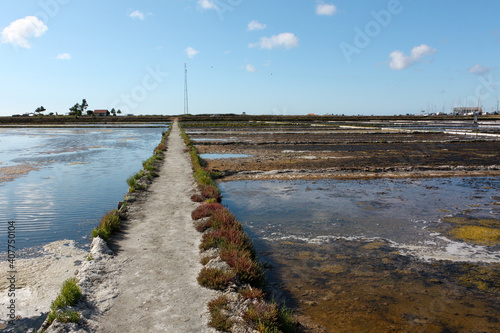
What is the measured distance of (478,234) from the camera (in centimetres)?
991

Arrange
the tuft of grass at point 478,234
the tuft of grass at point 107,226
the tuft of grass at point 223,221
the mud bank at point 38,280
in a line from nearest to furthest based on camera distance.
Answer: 1. the mud bank at point 38,280
2. the tuft of grass at point 107,226
3. the tuft of grass at point 223,221
4. the tuft of grass at point 478,234

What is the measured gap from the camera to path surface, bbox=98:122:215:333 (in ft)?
16.7

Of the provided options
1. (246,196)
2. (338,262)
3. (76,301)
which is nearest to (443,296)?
(338,262)

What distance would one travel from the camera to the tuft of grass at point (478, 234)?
9.38 m

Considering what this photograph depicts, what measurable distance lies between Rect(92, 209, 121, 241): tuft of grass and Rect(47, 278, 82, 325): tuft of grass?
226 cm

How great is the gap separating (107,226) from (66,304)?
3.41m

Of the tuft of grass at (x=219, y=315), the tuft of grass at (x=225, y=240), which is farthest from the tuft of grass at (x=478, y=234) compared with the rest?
the tuft of grass at (x=219, y=315)

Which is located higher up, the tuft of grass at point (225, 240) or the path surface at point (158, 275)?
the tuft of grass at point (225, 240)

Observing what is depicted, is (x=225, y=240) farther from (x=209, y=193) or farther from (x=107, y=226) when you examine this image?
(x=209, y=193)

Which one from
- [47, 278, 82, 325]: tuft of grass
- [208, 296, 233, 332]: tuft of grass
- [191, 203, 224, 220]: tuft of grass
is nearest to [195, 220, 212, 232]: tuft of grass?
Result: [191, 203, 224, 220]: tuft of grass

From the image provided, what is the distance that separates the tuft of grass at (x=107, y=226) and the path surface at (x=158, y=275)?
11.8 inches

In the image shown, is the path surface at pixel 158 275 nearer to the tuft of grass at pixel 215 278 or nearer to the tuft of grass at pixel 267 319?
the tuft of grass at pixel 215 278

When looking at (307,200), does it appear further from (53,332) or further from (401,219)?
(53,332)

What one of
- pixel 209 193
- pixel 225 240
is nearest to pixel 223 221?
pixel 225 240
